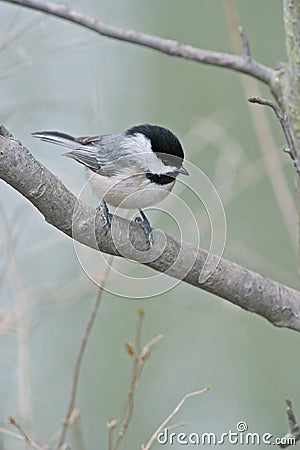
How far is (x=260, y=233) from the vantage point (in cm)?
454

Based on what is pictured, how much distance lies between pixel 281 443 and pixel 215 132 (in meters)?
1.87

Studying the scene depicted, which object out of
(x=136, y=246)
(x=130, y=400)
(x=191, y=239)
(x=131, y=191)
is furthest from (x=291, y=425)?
(x=191, y=239)

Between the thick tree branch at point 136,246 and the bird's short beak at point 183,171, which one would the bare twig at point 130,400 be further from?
the bird's short beak at point 183,171

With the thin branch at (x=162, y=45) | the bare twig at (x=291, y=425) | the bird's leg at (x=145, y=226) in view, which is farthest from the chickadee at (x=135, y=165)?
the bare twig at (x=291, y=425)

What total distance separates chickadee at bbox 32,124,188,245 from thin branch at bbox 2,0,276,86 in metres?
0.25

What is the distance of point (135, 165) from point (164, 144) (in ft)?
0.34

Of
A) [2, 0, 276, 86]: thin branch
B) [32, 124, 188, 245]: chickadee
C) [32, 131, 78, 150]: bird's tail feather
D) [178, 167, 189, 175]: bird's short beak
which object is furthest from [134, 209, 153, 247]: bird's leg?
[2, 0, 276, 86]: thin branch

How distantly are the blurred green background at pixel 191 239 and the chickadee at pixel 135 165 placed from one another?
26.3 inches

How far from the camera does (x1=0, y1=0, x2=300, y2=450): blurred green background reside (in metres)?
3.26

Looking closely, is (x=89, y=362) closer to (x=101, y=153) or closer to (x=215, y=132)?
(x=215, y=132)

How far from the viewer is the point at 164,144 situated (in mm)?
1962

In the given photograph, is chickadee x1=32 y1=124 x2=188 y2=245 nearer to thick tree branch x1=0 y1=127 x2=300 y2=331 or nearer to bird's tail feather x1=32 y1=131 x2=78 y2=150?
bird's tail feather x1=32 y1=131 x2=78 y2=150

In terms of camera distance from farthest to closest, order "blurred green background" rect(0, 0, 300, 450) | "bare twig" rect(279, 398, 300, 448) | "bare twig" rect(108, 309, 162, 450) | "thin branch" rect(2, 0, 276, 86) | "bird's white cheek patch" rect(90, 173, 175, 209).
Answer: "blurred green background" rect(0, 0, 300, 450), "thin branch" rect(2, 0, 276, 86), "bird's white cheek patch" rect(90, 173, 175, 209), "bare twig" rect(108, 309, 162, 450), "bare twig" rect(279, 398, 300, 448)

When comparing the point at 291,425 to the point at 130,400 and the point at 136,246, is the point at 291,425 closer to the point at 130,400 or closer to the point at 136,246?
the point at 130,400
